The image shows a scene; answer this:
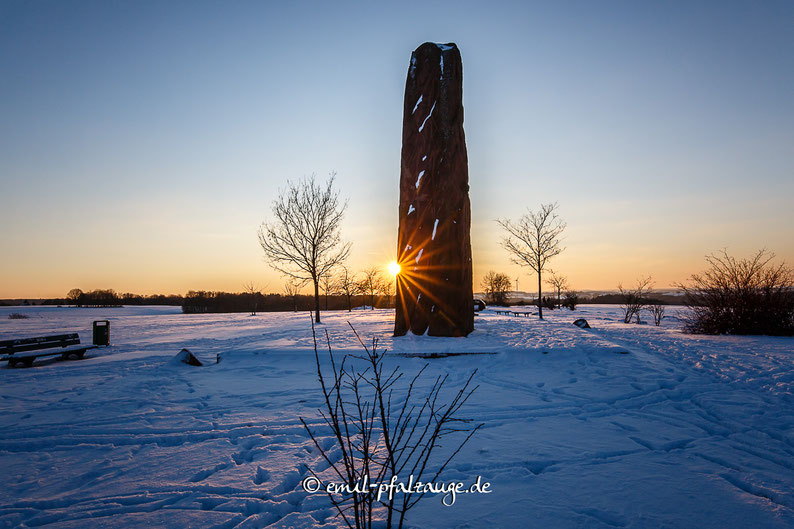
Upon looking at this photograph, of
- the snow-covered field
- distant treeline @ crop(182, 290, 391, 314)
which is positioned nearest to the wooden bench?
the snow-covered field

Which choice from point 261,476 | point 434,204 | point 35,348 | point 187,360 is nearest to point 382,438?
point 261,476

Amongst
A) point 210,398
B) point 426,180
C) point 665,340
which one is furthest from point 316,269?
point 665,340

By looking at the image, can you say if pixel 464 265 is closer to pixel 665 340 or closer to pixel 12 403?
pixel 665 340

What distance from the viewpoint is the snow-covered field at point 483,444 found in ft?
8.65

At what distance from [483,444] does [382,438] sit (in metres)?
1.14

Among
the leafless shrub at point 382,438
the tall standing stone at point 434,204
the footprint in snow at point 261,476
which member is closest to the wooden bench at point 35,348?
the leafless shrub at point 382,438

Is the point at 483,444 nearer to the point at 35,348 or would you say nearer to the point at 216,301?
the point at 35,348

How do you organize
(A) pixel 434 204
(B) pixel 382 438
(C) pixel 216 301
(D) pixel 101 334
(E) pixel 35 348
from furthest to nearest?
1. (C) pixel 216 301
2. (D) pixel 101 334
3. (A) pixel 434 204
4. (E) pixel 35 348
5. (B) pixel 382 438

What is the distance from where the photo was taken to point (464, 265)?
10297mm

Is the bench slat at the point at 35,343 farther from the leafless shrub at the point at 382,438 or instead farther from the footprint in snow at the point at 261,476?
the footprint in snow at the point at 261,476

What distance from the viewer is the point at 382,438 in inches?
161

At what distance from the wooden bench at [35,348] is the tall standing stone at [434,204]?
863 centimetres

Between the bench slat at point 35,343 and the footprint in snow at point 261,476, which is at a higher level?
the bench slat at point 35,343

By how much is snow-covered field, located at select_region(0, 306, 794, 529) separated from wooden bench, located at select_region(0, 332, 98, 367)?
43 cm
